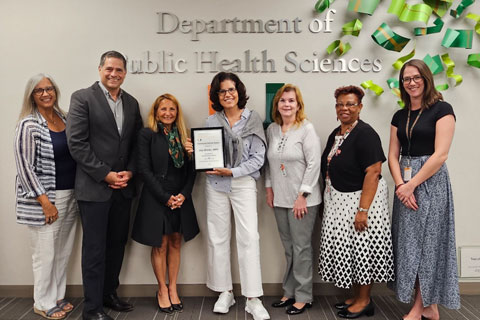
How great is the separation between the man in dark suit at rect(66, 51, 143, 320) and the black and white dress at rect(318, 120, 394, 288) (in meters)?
1.44

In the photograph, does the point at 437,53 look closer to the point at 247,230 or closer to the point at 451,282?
the point at 451,282

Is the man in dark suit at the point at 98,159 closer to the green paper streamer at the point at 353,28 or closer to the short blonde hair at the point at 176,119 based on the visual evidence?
the short blonde hair at the point at 176,119

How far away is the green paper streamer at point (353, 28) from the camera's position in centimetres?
290

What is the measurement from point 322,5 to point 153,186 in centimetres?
180

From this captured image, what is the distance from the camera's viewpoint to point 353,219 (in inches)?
102

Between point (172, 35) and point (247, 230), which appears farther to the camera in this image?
point (172, 35)

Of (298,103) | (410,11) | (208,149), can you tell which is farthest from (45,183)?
(410,11)

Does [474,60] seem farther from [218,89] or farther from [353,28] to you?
[218,89]

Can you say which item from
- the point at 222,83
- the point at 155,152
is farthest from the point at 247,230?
the point at 222,83

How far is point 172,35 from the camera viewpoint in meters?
3.01

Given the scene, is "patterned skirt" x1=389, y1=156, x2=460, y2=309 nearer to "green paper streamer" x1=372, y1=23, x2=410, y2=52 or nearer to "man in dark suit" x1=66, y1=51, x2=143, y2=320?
"green paper streamer" x1=372, y1=23, x2=410, y2=52

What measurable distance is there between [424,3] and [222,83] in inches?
66.0

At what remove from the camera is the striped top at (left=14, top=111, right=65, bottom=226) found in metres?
2.57

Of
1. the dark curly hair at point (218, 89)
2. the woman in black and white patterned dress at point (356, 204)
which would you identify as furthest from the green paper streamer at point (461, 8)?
the dark curly hair at point (218, 89)
